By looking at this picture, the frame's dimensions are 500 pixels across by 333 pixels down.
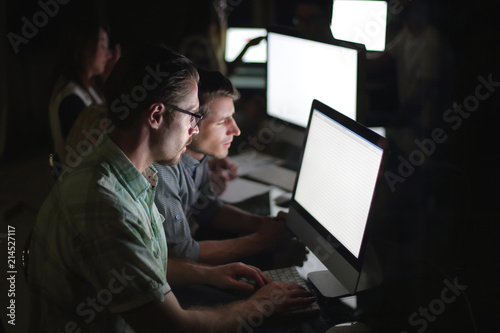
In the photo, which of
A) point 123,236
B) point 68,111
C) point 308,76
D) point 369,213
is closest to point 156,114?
point 123,236

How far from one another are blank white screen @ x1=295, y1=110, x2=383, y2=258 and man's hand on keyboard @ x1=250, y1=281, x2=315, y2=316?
184 mm

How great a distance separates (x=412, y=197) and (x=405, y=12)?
2.01 metres

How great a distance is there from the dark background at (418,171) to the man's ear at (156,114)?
74 cm

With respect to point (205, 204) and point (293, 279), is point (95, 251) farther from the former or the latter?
point (205, 204)

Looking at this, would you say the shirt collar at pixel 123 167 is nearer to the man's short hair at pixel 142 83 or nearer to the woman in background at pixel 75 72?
the man's short hair at pixel 142 83

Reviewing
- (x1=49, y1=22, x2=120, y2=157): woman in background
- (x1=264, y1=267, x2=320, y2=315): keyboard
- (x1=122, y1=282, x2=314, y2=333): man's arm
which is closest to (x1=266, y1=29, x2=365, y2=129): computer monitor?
(x1=264, y1=267, x2=320, y2=315): keyboard

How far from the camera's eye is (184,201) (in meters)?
1.71

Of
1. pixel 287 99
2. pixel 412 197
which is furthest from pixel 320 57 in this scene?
pixel 412 197

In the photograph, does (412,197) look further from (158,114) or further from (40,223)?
(40,223)

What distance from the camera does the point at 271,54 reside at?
2330 millimetres

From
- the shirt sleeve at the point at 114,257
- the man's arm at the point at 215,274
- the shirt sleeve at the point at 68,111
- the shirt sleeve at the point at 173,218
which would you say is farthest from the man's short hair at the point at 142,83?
the shirt sleeve at the point at 68,111

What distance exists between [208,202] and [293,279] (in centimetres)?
60

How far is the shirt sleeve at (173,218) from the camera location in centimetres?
152

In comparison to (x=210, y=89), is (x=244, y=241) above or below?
below
